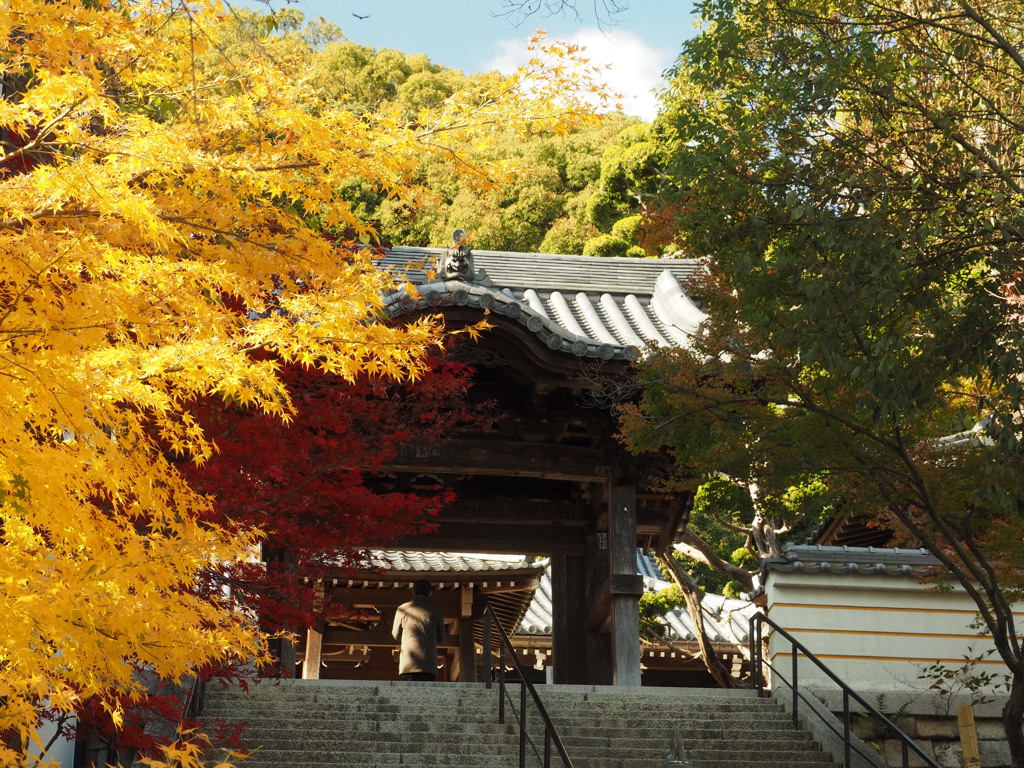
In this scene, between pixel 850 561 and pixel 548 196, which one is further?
pixel 548 196

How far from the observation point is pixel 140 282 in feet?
13.8

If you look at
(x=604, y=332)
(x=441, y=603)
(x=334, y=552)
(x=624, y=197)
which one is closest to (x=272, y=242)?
(x=334, y=552)

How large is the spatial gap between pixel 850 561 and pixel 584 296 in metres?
5.80

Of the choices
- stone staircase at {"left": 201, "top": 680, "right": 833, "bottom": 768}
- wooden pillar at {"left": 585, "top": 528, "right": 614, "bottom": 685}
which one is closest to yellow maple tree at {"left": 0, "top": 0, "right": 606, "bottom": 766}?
stone staircase at {"left": 201, "top": 680, "right": 833, "bottom": 768}

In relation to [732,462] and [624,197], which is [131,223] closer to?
[732,462]

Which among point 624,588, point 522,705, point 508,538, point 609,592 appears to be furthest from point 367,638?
point 522,705

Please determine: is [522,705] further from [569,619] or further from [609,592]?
[569,619]

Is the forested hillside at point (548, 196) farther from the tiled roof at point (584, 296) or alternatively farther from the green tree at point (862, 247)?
the green tree at point (862, 247)

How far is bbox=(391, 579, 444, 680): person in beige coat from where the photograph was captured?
12.4 meters

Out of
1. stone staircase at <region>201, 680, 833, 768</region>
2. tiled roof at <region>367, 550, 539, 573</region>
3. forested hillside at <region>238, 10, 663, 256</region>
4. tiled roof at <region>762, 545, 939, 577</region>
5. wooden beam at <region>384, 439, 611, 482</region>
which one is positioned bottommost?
stone staircase at <region>201, 680, 833, 768</region>

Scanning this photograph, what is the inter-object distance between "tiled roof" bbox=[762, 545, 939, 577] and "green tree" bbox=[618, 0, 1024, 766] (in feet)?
6.72

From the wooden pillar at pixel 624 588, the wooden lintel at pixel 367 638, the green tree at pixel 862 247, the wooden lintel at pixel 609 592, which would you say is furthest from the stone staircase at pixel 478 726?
the wooden lintel at pixel 367 638

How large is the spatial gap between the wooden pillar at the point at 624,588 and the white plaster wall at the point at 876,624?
4.59ft

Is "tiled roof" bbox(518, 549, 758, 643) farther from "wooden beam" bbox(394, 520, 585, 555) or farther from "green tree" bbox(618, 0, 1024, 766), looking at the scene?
"green tree" bbox(618, 0, 1024, 766)
